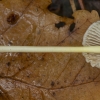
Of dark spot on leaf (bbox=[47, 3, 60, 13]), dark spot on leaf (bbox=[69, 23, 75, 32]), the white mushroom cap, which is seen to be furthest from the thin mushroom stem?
dark spot on leaf (bbox=[47, 3, 60, 13])

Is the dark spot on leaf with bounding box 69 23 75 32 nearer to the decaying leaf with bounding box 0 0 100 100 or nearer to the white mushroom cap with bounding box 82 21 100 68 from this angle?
the decaying leaf with bounding box 0 0 100 100

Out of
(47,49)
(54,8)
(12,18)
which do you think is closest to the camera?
(47,49)

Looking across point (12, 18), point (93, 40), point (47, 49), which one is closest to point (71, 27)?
point (93, 40)

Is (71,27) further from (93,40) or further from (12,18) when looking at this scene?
(12,18)

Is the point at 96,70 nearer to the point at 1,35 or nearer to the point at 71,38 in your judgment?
the point at 71,38

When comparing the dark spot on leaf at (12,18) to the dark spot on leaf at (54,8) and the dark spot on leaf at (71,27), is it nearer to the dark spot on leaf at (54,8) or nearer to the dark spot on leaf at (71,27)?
the dark spot on leaf at (54,8)

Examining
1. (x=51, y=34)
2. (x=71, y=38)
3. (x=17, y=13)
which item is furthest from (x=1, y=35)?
(x=71, y=38)
